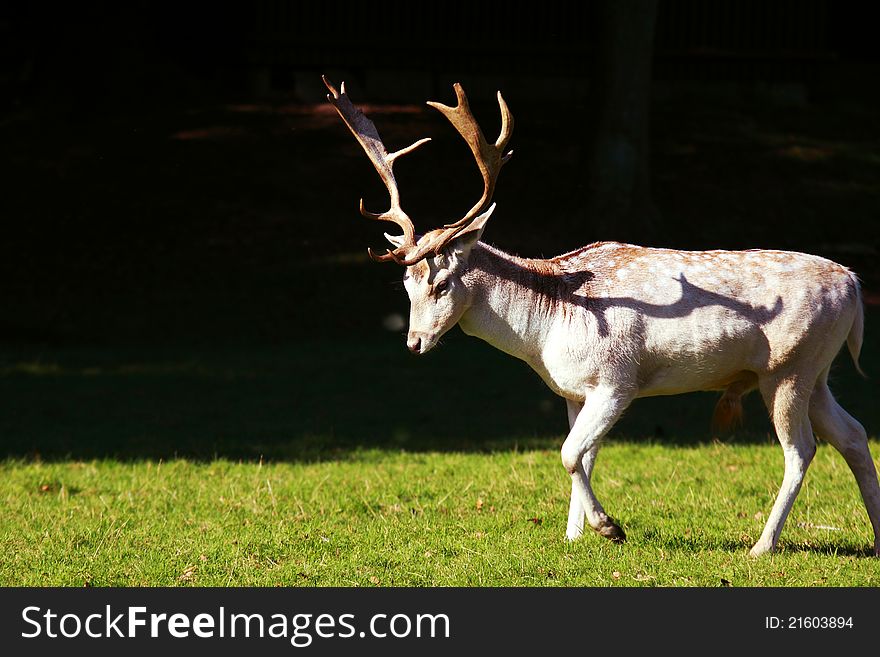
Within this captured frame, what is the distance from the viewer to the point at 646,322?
271 inches

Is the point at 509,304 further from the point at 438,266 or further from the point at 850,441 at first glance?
the point at 850,441

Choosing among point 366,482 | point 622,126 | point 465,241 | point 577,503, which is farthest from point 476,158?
point 622,126

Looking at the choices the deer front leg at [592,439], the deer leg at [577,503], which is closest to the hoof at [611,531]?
the deer front leg at [592,439]

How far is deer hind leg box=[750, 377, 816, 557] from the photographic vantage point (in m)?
6.88

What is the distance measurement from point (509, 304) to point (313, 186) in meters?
14.5

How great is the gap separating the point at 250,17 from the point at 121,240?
24.1ft

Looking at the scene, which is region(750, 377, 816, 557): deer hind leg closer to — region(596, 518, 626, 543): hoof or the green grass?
the green grass

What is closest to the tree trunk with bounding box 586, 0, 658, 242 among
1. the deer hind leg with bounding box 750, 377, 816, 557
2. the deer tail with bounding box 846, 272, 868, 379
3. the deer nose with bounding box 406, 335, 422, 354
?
the deer tail with bounding box 846, 272, 868, 379

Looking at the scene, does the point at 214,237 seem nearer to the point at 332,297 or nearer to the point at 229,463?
the point at 332,297

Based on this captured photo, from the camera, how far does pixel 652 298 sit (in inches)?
272

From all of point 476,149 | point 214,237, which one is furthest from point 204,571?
point 214,237

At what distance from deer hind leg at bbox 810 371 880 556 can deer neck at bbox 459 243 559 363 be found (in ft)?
5.19

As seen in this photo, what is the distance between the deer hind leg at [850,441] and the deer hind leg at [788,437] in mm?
200

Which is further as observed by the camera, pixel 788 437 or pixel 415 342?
pixel 788 437
